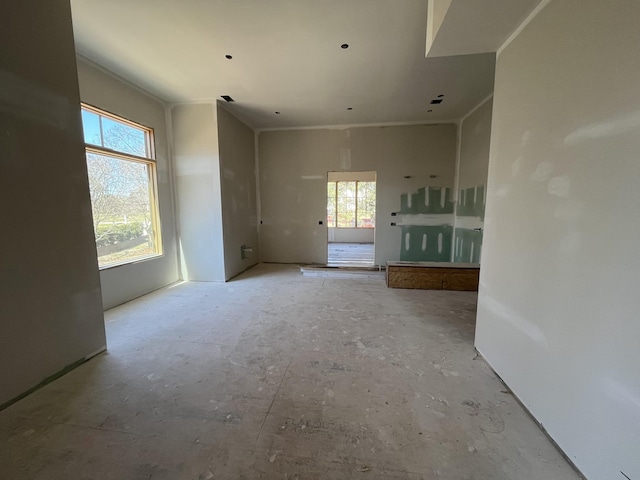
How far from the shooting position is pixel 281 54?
2.86 meters

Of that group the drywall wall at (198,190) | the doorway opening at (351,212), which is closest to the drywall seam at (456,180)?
the doorway opening at (351,212)

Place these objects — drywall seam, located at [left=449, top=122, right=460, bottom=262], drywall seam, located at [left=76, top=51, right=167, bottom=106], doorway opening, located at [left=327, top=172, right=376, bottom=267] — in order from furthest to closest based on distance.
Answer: doorway opening, located at [left=327, top=172, right=376, bottom=267] → drywall seam, located at [left=449, top=122, right=460, bottom=262] → drywall seam, located at [left=76, top=51, right=167, bottom=106]

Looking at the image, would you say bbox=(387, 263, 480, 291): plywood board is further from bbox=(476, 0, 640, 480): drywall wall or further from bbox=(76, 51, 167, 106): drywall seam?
bbox=(76, 51, 167, 106): drywall seam

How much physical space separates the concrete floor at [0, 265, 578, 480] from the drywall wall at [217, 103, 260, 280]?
82.7 inches

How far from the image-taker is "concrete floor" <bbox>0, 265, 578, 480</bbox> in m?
1.28

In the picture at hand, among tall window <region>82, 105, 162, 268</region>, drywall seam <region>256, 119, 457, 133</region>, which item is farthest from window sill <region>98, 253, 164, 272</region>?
drywall seam <region>256, 119, 457, 133</region>

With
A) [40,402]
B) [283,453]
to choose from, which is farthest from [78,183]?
[283,453]

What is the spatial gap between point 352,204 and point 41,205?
8812mm

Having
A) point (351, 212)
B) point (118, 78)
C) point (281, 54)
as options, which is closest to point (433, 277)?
point (281, 54)

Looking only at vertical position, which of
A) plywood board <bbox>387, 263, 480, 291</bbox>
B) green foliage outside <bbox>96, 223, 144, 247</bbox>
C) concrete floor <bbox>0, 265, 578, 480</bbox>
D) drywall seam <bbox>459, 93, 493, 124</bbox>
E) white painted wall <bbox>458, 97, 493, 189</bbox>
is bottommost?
concrete floor <bbox>0, 265, 578, 480</bbox>

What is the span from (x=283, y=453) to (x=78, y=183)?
253cm

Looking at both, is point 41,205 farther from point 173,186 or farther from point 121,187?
point 173,186

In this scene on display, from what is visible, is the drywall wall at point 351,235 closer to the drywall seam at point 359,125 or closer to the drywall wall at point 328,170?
the drywall wall at point 328,170

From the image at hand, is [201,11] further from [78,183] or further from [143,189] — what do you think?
[143,189]
